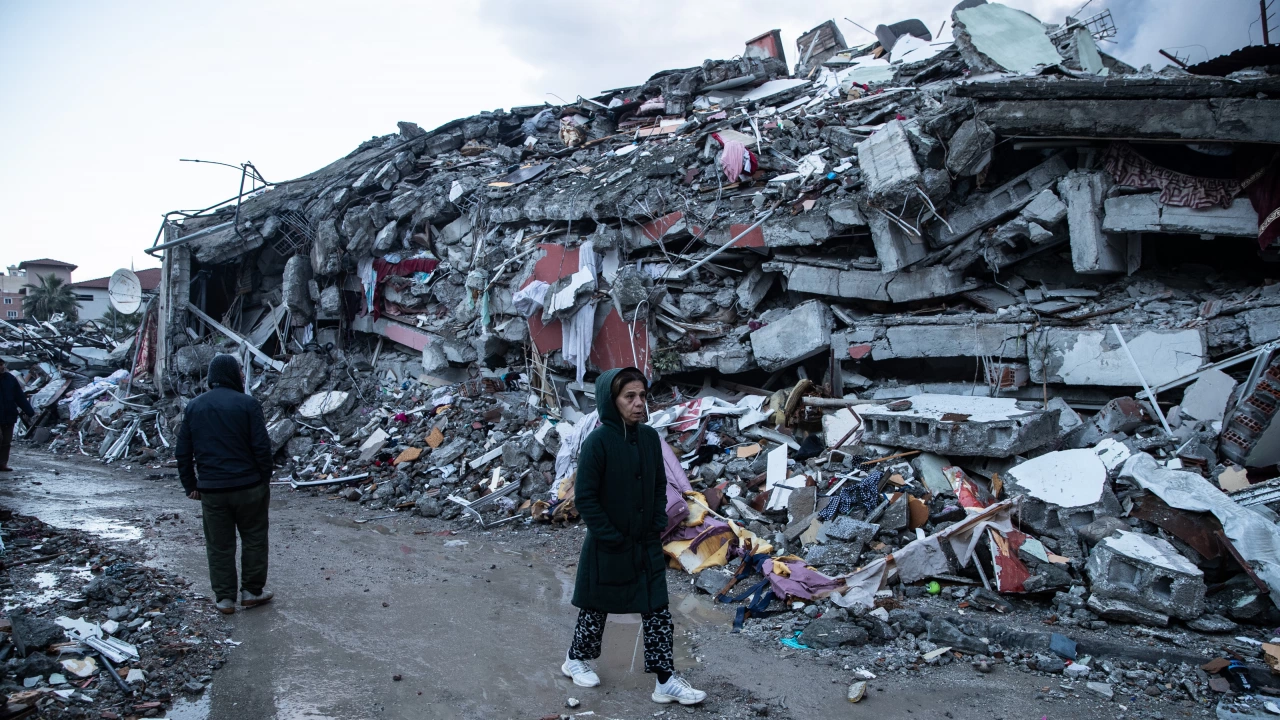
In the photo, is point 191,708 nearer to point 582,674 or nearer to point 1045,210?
point 582,674

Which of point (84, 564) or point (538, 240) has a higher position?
point (538, 240)

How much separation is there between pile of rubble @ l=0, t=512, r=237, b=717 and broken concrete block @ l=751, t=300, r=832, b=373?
562 cm

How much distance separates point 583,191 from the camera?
10070 mm

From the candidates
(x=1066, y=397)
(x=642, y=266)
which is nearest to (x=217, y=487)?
(x=642, y=266)

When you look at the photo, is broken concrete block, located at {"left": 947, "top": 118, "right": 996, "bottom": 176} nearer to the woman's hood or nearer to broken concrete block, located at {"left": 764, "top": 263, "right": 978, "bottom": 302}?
broken concrete block, located at {"left": 764, "top": 263, "right": 978, "bottom": 302}

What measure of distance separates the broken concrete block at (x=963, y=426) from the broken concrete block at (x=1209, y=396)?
3.29 feet

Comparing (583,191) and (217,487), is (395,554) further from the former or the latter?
(583,191)

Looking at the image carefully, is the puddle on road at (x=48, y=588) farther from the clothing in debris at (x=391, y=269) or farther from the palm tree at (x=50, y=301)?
the palm tree at (x=50, y=301)

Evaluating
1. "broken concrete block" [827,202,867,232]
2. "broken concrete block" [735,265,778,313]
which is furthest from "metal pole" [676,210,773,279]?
"broken concrete block" [827,202,867,232]

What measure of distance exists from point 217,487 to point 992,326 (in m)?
6.23

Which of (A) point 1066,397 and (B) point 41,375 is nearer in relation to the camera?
(A) point 1066,397

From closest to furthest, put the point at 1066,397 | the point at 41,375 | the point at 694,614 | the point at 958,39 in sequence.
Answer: the point at 694,614
the point at 1066,397
the point at 958,39
the point at 41,375

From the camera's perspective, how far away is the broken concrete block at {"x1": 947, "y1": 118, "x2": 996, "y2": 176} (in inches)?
261

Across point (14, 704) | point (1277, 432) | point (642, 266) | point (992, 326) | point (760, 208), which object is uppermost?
point (760, 208)
